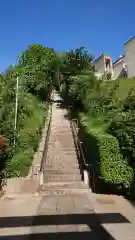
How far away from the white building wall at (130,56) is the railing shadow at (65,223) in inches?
1099

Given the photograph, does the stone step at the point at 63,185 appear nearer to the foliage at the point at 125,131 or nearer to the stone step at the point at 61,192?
the stone step at the point at 61,192

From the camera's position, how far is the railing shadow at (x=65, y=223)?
6285 mm

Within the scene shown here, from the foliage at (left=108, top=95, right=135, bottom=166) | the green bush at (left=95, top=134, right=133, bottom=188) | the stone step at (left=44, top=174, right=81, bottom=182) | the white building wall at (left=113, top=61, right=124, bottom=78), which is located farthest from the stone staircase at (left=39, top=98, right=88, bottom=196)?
the white building wall at (left=113, top=61, right=124, bottom=78)

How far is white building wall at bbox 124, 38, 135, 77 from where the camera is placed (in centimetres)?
3441

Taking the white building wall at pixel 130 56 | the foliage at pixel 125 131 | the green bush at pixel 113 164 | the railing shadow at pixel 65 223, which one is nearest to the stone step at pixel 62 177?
the green bush at pixel 113 164

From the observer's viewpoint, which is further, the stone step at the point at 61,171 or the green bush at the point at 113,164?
the stone step at the point at 61,171

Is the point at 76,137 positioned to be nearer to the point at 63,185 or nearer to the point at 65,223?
the point at 63,185

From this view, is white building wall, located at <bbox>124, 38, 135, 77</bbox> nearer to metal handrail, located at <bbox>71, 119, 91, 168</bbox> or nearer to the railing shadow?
metal handrail, located at <bbox>71, 119, 91, 168</bbox>

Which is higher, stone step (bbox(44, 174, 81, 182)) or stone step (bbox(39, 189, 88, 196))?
stone step (bbox(44, 174, 81, 182))

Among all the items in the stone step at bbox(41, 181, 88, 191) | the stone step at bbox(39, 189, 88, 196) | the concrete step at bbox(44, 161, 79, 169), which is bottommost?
the stone step at bbox(39, 189, 88, 196)

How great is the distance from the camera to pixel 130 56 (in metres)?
35.2

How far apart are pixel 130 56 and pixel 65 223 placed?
30.4 metres

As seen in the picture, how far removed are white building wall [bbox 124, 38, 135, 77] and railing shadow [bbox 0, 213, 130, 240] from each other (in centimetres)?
2792

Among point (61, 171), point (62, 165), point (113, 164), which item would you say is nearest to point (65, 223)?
point (113, 164)
